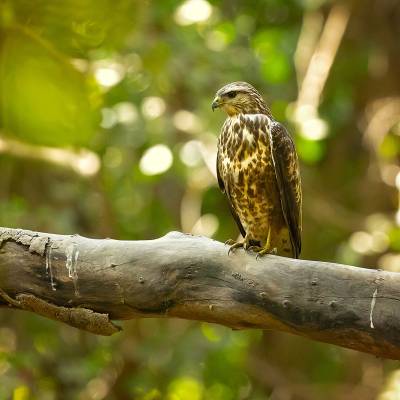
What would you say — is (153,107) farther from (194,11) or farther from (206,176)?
(194,11)

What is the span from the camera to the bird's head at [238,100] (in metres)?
3.66

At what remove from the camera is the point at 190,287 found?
2404mm

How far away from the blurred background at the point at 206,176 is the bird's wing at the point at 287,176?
3.11 feet

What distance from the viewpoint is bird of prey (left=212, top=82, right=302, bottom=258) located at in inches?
132

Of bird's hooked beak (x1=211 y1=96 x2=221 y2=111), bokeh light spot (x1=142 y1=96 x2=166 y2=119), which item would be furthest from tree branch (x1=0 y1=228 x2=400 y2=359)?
bokeh light spot (x1=142 y1=96 x2=166 y2=119)

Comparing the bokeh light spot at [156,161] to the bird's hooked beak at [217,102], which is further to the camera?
the bokeh light spot at [156,161]

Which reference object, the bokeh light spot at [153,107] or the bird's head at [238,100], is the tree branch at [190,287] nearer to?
the bird's head at [238,100]

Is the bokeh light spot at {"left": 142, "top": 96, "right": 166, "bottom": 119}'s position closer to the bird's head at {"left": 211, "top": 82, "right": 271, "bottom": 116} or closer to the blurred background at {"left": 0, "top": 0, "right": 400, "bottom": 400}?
the blurred background at {"left": 0, "top": 0, "right": 400, "bottom": 400}

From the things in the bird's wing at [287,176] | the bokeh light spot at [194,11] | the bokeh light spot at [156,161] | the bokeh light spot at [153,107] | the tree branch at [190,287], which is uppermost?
the bokeh light spot at [194,11]

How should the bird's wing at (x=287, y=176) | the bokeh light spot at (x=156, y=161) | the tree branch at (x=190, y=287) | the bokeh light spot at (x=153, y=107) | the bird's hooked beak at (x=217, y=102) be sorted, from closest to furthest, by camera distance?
the tree branch at (x=190, y=287)
the bird's wing at (x=287, y=176)
the bird's hooked beak at (x=217, y=102)
the bokeh light spot at (x=156, y=161)
the bokeh light spot at (x=153, y=107)

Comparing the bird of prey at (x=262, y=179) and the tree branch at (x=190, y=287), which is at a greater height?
the bird of prey at (x=262, y=179)

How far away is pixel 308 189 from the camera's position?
561cm

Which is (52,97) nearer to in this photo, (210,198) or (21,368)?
(21,368)

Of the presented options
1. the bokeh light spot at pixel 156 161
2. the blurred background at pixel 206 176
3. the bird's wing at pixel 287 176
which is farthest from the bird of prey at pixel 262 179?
the blurred background at pixel 206 176
